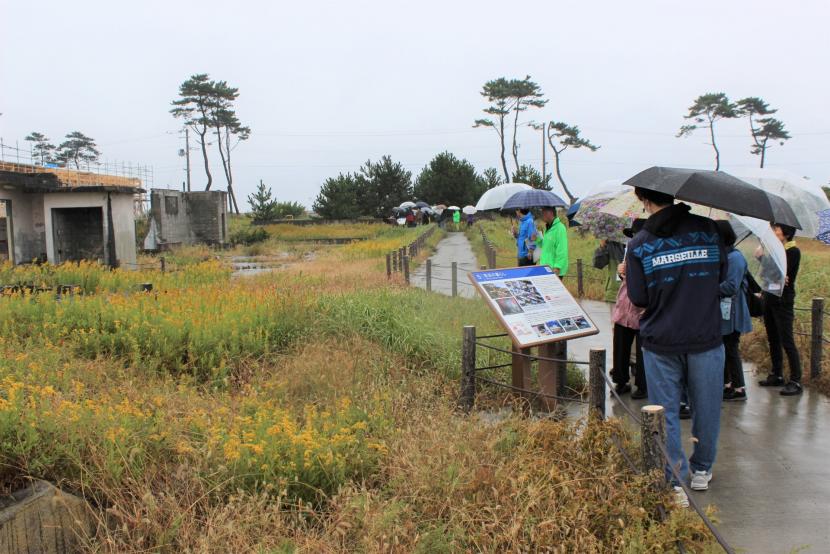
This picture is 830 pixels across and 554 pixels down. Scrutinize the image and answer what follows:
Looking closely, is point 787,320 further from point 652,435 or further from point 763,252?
point 652,435

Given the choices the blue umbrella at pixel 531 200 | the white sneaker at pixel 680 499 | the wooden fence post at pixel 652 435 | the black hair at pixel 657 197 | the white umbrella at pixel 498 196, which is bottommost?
the white sneaker at pixel 680 499

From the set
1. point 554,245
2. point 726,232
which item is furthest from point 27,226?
point 726,232

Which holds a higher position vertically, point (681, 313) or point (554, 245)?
point (554, 245)

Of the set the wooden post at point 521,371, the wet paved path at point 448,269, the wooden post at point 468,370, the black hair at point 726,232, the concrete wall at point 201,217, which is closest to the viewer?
the black hair at point 726,232

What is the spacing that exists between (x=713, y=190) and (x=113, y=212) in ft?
76.7

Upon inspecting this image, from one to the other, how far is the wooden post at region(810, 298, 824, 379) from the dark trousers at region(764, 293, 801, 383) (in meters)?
0.39

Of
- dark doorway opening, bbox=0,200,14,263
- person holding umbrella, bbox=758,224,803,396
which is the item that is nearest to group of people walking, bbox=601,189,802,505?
person holding umbrella, bbox=758,224,803,396

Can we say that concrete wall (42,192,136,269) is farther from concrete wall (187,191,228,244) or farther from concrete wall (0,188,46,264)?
concrete wall (187,191,228,244)

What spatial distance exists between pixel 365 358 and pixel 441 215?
146ft

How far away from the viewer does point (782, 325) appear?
19.6 feet

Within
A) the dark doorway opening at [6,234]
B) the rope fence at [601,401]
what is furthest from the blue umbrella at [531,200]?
the dark doorway opening at [6,234]

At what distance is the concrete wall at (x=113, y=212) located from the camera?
22906 mm

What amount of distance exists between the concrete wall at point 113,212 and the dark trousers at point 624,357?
19.8 metres

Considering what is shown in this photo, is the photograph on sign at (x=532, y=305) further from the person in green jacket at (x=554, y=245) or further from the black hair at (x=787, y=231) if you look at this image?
the black hair at (x=787, y=231)
